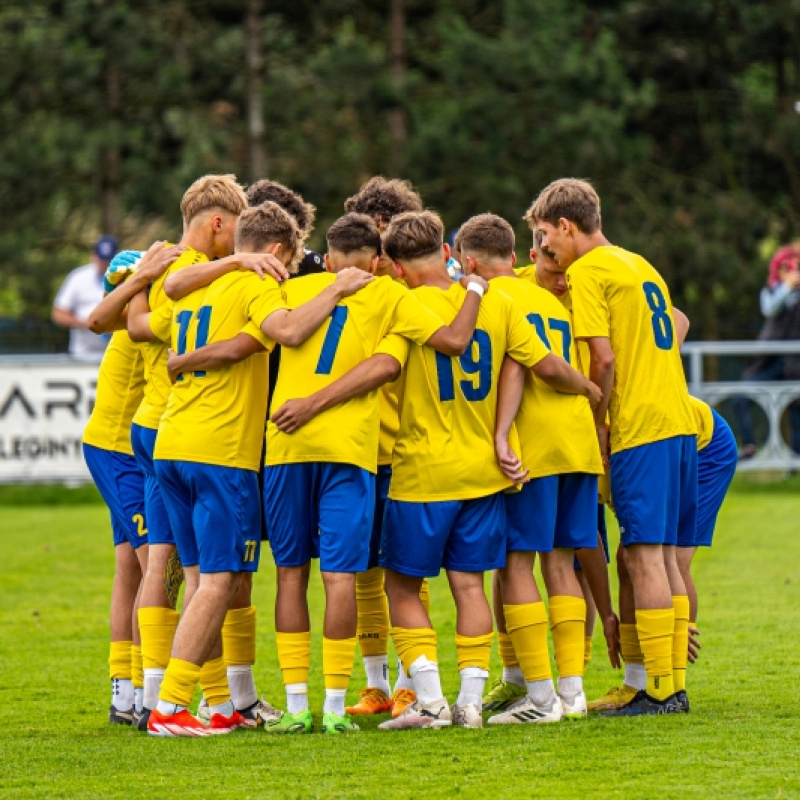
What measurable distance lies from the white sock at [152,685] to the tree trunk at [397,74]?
64.4 ft

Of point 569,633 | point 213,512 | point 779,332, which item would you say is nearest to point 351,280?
point 213,512

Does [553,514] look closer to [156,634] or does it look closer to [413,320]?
[413,320]

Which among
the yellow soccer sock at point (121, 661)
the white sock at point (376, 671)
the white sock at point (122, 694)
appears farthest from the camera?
the white sock at point (376, 671)

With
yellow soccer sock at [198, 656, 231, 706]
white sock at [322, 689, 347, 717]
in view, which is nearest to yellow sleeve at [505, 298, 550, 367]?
white sock at [322, 689, 347, 717]

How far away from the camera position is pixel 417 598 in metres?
6.46

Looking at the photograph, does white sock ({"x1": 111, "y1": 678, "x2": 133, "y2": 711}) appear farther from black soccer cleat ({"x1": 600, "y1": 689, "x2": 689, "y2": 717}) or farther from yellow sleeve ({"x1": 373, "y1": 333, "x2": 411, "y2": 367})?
black soccer cleat ({"x1": 600, "y1": 689, "x2": 689, "y2": 717})

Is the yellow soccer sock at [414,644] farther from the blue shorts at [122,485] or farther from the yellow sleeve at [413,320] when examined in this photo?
the blue shorts at [122,485]

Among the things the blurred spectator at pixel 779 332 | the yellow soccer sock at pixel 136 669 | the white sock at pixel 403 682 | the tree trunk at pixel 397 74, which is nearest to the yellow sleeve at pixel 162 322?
the yellow soccer sock at pixel 136 669

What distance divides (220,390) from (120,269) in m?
0.93

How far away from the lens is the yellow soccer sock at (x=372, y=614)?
23.3 ft

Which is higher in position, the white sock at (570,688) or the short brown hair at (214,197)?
the short brown hair at (214,197)

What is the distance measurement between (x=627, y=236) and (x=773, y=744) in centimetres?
2012

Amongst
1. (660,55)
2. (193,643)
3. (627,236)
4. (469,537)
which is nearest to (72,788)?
(193,643)

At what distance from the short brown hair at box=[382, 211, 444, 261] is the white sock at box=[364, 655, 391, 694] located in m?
1.81
